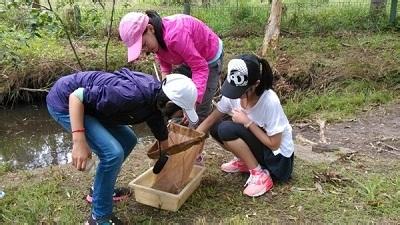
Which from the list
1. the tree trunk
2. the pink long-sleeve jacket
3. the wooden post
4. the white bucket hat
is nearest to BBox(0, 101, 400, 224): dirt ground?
the pink long-sleeve jacket

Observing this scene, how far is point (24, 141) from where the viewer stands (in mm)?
5707

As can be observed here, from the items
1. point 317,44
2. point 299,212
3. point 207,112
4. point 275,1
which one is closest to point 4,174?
point 207,112

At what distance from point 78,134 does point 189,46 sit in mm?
965

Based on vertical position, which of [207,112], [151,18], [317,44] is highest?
[151,18]

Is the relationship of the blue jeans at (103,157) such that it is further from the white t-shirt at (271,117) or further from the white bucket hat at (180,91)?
the white t-shirt at (271,117)

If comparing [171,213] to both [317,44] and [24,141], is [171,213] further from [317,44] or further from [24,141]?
[317,44]

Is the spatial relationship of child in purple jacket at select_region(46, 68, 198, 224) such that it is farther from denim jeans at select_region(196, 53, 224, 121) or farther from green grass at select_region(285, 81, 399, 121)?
green grass at select_region(285, 81, 399, 121)

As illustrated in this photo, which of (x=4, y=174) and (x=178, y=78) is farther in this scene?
(x=4, y=174)

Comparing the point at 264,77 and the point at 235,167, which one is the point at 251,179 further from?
the point at 264,77

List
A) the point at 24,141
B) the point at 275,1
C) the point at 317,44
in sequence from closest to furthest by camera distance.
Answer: the point at 24,141
the point at 275,1
the point at 317,44

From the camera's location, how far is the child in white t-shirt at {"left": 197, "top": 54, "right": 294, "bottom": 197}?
290cm

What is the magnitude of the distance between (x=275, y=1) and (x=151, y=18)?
166 inches

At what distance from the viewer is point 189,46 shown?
3.05 m

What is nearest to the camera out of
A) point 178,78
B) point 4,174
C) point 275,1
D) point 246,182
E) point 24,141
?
point 178,78
